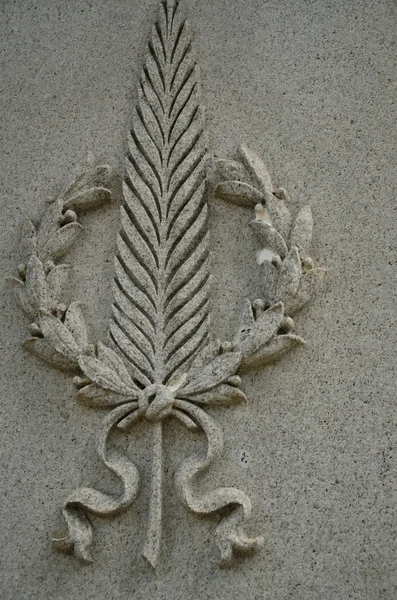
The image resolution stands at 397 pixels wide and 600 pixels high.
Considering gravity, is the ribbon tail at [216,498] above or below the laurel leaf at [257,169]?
below

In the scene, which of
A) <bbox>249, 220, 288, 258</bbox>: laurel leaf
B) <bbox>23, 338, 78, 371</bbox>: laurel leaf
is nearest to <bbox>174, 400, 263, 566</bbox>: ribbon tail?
Result: <bbox>23, 338, 78, 371</bbox>: laurel leaf

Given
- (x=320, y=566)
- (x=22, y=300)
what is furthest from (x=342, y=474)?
(x=22, y=300)

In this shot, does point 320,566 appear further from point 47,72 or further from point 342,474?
point 47,72

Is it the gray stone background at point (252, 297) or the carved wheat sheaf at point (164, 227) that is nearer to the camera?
the gray stone background at point (252, 297)

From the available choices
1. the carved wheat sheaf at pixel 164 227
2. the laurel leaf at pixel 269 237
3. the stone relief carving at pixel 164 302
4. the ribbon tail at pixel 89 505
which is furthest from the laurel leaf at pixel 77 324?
the laurel leaf at pixel 269 237

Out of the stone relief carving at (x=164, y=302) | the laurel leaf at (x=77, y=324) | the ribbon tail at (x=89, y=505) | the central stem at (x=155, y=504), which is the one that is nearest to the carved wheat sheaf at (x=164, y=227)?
the stone relief carving at (x=164, y=302)

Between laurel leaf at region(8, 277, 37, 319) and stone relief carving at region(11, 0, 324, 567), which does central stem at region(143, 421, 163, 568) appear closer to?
stone relief carving at region(11, 0, 324, 567)

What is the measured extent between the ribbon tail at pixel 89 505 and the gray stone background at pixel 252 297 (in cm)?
5

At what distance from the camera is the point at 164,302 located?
3797 millimetres

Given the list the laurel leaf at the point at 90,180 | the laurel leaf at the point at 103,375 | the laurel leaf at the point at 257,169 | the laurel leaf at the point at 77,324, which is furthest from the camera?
the laurel leaf at the point at 90,180

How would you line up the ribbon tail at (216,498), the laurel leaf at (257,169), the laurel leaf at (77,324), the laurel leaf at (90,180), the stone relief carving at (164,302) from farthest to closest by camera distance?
the laurel leaf at (90,180)
the laurel leaf at (257,169)
the laurel leaf at (77,324)
the stone relief carving at (164,302)
the ribbon tail at (216,498)

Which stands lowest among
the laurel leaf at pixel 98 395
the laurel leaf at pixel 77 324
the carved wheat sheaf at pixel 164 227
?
the laurel leaf at pixel 98 395

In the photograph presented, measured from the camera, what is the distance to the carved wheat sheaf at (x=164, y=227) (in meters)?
3.72

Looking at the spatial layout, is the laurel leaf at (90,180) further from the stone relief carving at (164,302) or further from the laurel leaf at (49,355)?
the laurel leaf at (49,355)
